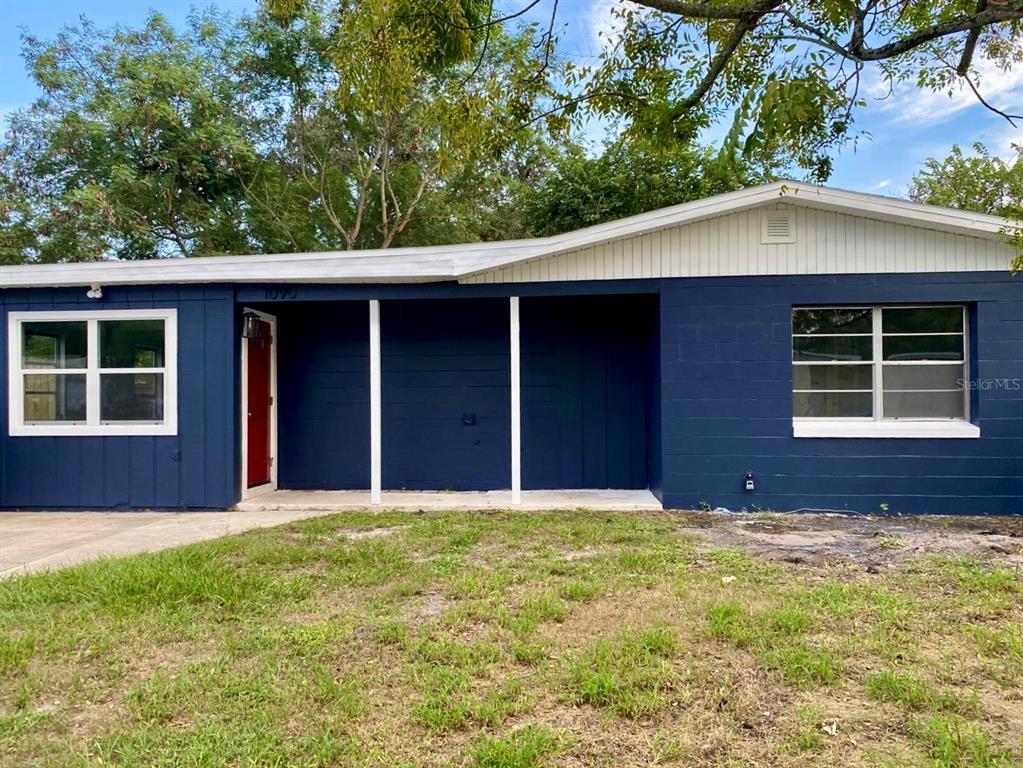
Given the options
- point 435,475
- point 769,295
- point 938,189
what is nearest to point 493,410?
point 435,475

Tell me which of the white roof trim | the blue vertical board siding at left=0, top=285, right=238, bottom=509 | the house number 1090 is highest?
the white roof trim

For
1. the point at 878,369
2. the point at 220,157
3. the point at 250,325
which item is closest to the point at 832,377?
the point at 878,369

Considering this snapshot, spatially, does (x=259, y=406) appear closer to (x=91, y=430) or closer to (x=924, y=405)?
(x=91, y=430)

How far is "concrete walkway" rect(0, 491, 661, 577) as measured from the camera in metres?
5.32

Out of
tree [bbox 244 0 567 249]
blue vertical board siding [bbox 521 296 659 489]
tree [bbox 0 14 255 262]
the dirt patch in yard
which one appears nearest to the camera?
the dirt patch in yard

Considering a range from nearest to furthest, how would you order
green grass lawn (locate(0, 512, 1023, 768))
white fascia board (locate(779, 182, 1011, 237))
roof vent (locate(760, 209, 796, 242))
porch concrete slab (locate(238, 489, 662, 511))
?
green grass lawn (locate(0, 512, 1023, 768))
white fascia board (locate(779, 182, 1011, 237))
roof vent (locate(760, 209, 796, 242))
porch concrete slab (locate(238, 489, 662, 511))

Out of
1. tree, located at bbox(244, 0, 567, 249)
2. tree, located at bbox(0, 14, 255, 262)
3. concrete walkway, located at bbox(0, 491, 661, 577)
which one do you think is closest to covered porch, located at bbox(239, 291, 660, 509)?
concrete walkway, located at bbox(0, 491, 661, 577)

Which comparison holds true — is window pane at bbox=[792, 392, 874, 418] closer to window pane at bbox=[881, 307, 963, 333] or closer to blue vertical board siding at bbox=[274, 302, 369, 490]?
window pane at bbox=[881, 307, 963, 333]

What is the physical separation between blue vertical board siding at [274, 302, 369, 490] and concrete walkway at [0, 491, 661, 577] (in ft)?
1.12

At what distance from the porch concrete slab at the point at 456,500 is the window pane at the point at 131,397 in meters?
1.46

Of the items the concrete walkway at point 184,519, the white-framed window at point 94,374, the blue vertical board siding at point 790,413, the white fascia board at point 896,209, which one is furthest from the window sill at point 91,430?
the white fascia board at point 896,209

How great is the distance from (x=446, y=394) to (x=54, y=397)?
4.41m

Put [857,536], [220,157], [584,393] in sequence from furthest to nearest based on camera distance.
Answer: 1. [220,157]
2. [584,393]
3. [857,536]

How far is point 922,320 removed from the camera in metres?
6.84
